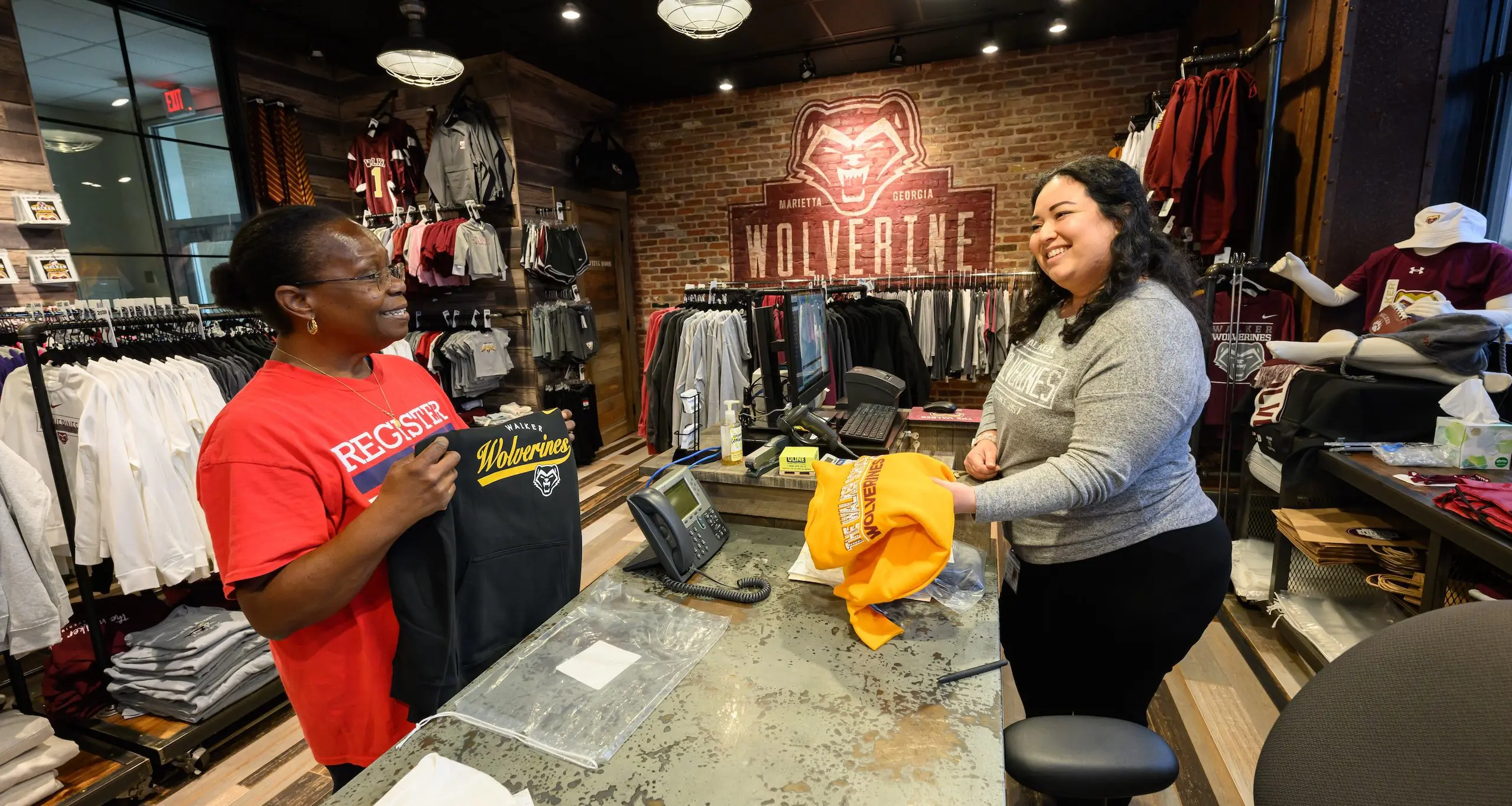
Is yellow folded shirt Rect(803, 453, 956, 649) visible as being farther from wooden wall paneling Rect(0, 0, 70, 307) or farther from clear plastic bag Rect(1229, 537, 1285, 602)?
wooden wall paneling Rect(0, 0, 70, 307)

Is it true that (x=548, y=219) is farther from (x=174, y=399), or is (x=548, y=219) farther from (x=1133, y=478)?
(x=1133, y=478)

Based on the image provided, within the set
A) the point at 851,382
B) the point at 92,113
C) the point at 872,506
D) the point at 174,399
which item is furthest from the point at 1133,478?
the point at 92,113

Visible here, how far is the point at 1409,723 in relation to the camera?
642 millimetres

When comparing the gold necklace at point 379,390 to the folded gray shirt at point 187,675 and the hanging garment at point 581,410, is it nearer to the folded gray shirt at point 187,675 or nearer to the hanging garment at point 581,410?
the folded gray shirt at point 187,675

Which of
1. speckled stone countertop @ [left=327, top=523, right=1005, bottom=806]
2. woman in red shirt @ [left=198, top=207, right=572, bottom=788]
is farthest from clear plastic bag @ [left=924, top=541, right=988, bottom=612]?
woman in red shirt @ [left=198, top=207, right=572, bottom=788]

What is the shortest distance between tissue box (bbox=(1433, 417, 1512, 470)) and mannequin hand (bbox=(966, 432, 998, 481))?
63.7 inches

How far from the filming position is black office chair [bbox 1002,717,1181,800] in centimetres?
83

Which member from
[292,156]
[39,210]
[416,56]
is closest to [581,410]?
[416,56]

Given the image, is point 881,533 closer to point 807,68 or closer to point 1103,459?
point 1103,459

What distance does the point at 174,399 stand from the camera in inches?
93.4

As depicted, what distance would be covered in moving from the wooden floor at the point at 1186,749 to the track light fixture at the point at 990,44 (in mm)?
3940

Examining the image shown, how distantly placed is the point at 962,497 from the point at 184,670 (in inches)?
104

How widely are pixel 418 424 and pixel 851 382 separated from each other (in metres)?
1.56

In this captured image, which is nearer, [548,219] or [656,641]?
[656,641]
